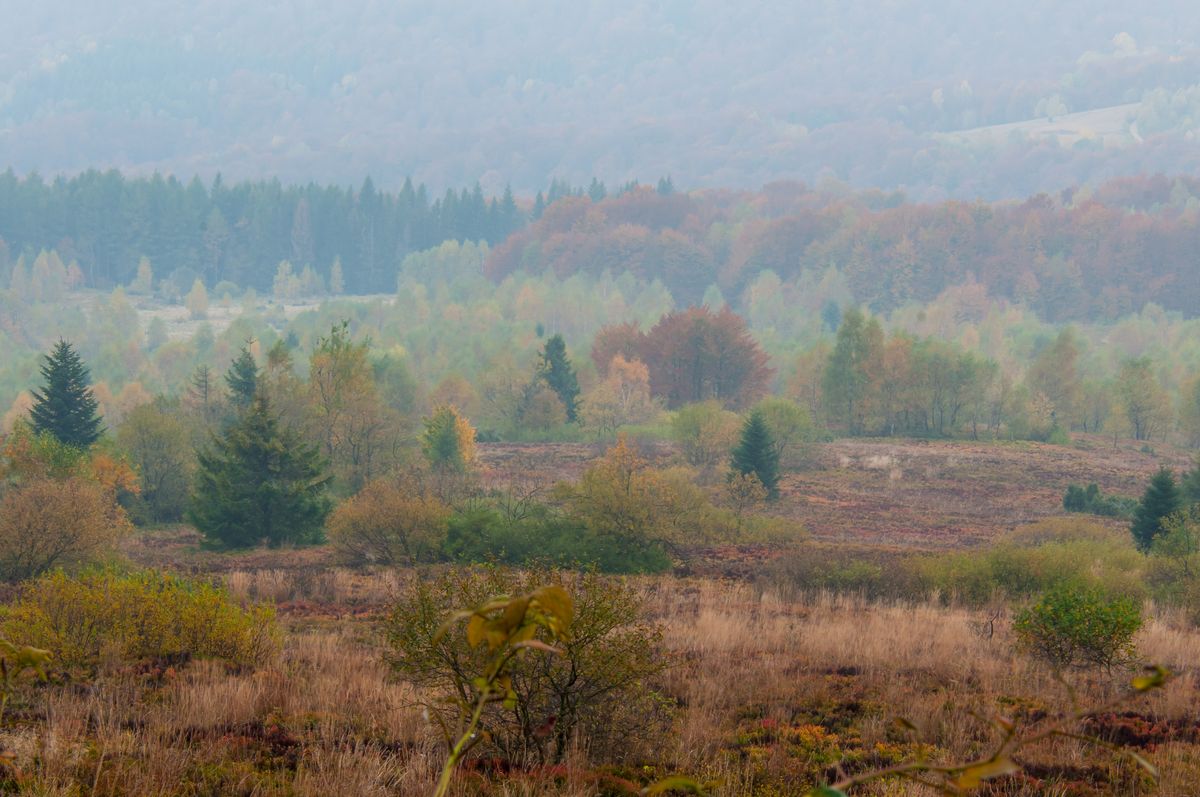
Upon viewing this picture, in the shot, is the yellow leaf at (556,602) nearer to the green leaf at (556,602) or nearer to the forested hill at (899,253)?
the green leaf at (556,602)

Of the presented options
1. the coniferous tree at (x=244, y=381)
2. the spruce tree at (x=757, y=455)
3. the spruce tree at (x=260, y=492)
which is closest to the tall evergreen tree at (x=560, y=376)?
the coniferous tree at (x=244, y=381)

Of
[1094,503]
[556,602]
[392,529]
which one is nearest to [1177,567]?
[392,529]

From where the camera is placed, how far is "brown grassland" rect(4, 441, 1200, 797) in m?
5.92

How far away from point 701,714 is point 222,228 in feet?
584

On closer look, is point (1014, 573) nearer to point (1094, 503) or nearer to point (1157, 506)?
point (1157, 506)

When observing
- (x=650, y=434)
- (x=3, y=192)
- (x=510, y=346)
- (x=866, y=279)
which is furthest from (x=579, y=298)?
(x=3, y=192)

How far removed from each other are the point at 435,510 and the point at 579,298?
11161 cm

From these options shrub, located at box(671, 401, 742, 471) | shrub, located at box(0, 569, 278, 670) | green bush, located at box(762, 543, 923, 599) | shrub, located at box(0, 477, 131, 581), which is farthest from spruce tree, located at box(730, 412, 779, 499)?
shrub, located at box(0, 569, 278, 670)

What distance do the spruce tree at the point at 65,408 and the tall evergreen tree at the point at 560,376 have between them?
37353 millimetres

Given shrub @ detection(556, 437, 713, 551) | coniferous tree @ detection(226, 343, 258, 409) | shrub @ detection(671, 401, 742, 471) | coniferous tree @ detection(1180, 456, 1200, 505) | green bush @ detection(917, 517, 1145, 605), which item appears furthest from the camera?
shrub @ detection(671, 401, 742, 471)

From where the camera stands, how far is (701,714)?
9.27 metres

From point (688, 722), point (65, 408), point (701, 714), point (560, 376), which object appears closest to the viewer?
point (688, 722)

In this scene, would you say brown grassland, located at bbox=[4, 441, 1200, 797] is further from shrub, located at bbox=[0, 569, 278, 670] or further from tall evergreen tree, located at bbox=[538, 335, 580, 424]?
tall evergreen tree, located at bbox=[538, 335, 580, 424]

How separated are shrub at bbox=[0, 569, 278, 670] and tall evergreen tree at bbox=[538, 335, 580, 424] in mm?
67123
